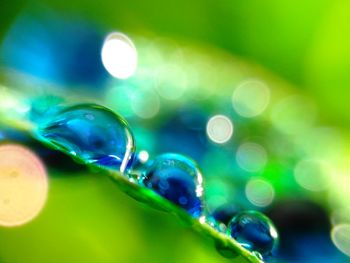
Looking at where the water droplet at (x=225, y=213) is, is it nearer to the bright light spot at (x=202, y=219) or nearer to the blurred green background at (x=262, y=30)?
the bright light spot at (x=202, y=219)

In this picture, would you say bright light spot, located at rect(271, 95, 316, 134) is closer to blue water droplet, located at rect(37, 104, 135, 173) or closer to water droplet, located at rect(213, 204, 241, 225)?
water droplet, located at rect(213, 204, 241, 225)

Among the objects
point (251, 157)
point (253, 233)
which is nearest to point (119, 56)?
point (251, 157)

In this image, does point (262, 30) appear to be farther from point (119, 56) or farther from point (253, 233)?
point (253, 233)

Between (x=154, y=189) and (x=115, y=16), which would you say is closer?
(x=154, y=189)

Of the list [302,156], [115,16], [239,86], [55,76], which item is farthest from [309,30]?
[55,76]

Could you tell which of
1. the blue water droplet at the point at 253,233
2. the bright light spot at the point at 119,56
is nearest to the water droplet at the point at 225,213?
the blue water droplet at the point at 253,233

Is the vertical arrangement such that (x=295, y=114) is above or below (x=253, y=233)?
above

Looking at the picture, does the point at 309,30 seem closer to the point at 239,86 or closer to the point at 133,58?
the point at 239,86
